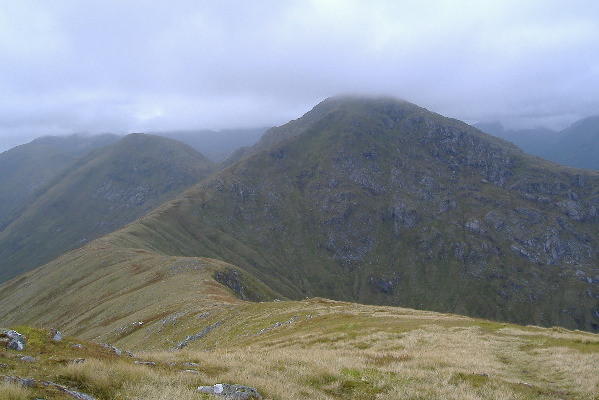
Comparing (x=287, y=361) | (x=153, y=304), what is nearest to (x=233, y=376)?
(x=287, y=361)

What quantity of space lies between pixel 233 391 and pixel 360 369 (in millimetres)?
8514

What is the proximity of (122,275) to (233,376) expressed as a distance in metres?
123

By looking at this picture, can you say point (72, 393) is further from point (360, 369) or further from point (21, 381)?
point (360, 369)

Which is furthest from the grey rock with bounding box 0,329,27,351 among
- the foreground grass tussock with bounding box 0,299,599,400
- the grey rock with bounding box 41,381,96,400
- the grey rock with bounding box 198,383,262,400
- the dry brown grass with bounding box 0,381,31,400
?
the grey rock with bounding box 198,383,262,400

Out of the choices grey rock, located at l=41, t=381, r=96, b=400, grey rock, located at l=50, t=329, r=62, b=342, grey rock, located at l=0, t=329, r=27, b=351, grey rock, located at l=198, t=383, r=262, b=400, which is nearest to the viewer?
grey rock, located at l=41, t=381, r=96, b=400

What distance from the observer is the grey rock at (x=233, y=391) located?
1390cm

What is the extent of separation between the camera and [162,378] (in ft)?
48.2

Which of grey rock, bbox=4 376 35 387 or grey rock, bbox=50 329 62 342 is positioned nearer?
grey rock, bbox=4 376 35 387

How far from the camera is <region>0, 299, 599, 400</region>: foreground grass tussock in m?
14.0

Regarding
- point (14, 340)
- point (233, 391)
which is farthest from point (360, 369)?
point (14, 340)

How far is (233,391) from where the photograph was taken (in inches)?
563

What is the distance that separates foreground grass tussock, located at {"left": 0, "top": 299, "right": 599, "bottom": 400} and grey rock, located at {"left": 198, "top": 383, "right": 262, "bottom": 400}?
0.48 metres

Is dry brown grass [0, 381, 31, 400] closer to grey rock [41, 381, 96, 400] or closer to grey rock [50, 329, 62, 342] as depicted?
grey rock [41, 381, 96, 400]

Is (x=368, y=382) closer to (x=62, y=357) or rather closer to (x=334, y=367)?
(x=334, y=367)
